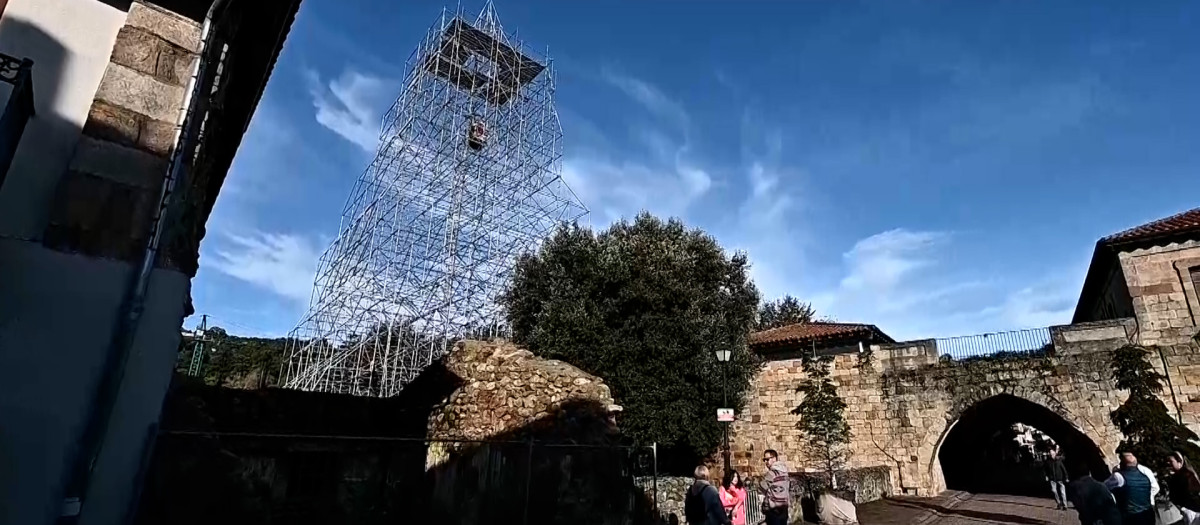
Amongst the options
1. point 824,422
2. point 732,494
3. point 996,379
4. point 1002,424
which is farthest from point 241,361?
point 1002,424

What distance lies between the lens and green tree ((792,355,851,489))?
1775 cm

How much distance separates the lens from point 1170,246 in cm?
1503

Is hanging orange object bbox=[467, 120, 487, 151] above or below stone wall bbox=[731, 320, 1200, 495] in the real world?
above

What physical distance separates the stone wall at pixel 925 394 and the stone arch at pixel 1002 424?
0.04 m

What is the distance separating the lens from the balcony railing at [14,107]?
276cm

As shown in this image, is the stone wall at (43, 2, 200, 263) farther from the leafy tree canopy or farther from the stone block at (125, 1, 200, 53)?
the leafy tree canopy

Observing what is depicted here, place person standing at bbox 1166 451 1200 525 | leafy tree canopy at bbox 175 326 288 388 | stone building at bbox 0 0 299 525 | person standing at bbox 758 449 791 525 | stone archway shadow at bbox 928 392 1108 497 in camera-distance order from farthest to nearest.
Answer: leafy tree canopy at bbox 175 326 288 388
stone archway shadow at bbox 928 392 1108 497
person standing at bbox 758 449 791 525
person standing at bbox 1166 451 1200 525
stone building at bbox 0 0 299 525

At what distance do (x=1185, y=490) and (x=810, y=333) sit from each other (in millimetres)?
14460

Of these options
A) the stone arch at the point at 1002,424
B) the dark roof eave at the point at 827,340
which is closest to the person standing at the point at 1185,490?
the stone arch at the point at 1002,424

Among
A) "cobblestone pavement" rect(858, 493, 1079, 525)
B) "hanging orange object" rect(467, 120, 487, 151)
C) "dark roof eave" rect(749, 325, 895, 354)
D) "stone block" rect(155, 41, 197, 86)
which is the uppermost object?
"hanging orange object" rect(467, 120, 487, 151)

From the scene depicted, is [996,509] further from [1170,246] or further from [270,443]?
[270,443]

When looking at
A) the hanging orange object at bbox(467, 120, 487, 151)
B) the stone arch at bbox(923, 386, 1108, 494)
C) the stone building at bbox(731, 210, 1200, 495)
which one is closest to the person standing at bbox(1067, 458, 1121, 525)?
the stone building at bbox(731, 210, 1200, 495)

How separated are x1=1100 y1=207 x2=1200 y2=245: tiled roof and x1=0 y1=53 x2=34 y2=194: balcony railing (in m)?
21.0

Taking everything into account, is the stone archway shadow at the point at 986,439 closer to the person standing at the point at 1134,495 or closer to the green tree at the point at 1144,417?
the green tree at the point at 1144,417
